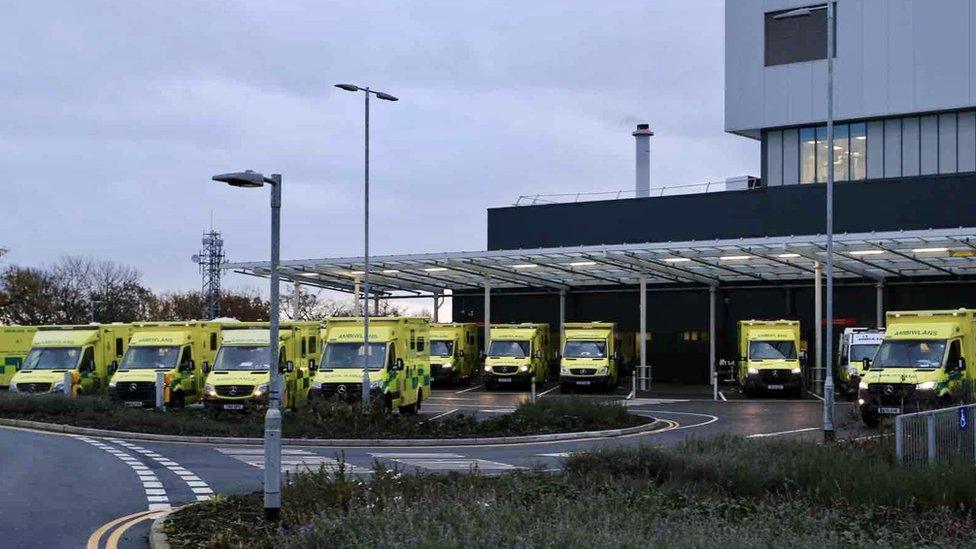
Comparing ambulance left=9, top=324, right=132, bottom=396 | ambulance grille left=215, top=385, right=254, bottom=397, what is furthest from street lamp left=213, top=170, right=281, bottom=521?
ambulance left=9, top=324, right=132, bottom=396

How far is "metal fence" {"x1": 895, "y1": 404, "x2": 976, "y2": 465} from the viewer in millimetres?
17406

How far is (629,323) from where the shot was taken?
64.2 metres

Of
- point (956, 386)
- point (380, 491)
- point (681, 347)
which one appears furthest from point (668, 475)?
point (681, 347)

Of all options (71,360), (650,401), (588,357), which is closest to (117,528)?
(71,360)

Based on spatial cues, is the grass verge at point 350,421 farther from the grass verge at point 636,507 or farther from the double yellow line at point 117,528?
the double yellow line at point 117,528

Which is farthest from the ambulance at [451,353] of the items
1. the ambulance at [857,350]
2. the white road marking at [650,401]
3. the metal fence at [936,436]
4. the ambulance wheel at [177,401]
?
the metal fence at [936,436]

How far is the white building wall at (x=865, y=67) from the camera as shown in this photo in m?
55.0

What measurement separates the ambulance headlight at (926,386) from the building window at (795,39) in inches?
1247

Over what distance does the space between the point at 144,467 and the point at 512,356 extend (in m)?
30.1

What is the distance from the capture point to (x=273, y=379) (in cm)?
1429

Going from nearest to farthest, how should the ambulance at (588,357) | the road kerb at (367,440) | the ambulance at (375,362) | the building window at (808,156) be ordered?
the road kerb at (367,440)
the ambulance at (375,362)
the ambulance at (588,357)
the building window at (808,156)

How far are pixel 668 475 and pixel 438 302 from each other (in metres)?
53.0

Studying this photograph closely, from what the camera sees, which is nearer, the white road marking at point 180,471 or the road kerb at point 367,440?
the white road marking at point 180,471

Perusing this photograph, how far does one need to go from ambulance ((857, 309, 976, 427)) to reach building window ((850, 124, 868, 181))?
28456 mm
